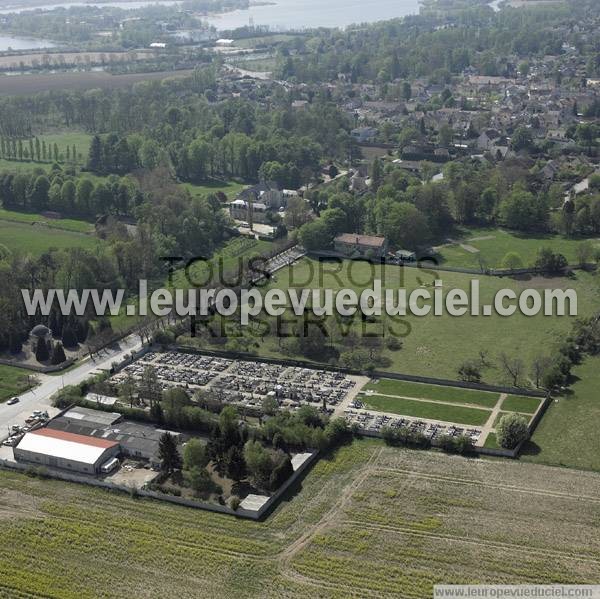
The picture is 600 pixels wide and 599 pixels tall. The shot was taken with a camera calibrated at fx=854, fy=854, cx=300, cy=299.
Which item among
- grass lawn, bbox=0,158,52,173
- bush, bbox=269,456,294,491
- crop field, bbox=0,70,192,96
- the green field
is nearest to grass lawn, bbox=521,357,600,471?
bush, bbox=269,456,294,491

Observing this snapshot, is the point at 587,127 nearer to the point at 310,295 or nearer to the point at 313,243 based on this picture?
the point at 313,243

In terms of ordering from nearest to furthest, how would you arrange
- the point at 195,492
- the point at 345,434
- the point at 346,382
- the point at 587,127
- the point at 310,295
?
the point at 195,492
the point at 345,434
the point at 346,382
the point at 310,295
the point at 587,127

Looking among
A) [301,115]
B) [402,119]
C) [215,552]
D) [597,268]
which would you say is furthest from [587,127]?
[215,552]

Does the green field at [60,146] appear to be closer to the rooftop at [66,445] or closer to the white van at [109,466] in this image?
the rooftop at [66,445]

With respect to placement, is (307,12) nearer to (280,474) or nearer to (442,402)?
(442,402)

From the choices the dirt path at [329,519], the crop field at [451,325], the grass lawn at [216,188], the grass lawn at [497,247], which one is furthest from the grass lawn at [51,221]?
the dirt path at [329,519]

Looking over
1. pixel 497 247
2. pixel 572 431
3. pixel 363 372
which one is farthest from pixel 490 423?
pixel 497 247
